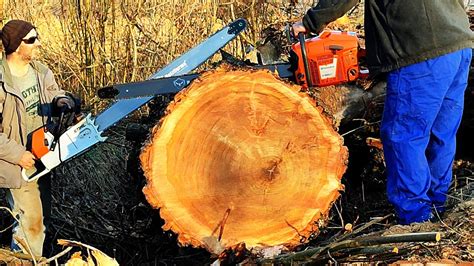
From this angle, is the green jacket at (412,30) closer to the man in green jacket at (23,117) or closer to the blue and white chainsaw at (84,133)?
the blue and white chainsaw at (84,133)

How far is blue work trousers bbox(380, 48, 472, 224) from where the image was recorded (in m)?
3.53

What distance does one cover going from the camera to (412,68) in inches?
139

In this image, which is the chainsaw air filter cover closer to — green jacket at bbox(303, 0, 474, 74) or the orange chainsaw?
the orange chainsaw

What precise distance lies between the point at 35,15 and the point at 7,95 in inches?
162

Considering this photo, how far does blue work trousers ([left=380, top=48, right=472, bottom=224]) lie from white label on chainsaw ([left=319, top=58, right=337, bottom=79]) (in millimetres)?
397

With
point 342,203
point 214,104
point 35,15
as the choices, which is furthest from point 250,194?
point 35,15

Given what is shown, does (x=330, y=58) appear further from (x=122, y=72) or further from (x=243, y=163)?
(x=122, y=72)

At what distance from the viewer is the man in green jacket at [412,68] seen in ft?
11.5

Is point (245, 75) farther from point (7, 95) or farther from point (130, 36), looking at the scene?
point (130, 36)

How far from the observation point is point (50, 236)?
16.1ft

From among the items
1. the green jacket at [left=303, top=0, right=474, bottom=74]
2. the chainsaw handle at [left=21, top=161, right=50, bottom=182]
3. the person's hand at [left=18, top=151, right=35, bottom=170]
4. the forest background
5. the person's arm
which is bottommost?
the forest background

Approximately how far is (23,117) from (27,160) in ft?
1.10

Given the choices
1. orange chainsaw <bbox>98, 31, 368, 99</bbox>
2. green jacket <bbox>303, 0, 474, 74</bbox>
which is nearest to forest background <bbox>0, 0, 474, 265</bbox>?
orange chainsaw <bbox>98, 31, 368, 99</bbox>

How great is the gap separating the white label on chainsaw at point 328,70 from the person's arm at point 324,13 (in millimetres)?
228
